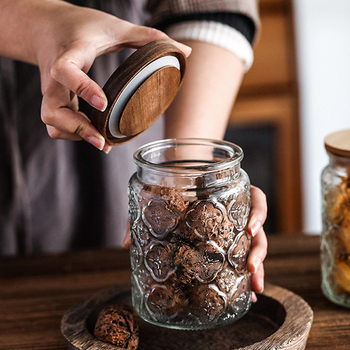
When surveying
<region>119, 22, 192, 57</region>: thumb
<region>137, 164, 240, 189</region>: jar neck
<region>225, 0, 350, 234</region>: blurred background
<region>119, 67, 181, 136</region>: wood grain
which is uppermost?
<region>119, 22, 192, 57</region>: thumb

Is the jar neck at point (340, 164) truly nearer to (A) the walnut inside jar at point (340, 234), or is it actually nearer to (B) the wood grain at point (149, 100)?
(A) the walnut inside jar at point (340, 234)

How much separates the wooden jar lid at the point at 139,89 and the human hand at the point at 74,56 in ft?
0.05

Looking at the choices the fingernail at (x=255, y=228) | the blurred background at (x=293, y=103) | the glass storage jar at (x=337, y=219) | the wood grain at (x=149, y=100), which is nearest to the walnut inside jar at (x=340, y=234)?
the glass storage jar at (x=337, y=219)

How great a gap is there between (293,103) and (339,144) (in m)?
1.49

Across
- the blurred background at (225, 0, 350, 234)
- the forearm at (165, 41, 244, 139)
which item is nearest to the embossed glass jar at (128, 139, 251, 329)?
the forearm at (165, 41, 244, 139)

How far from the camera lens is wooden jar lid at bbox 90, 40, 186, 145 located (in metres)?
0.47

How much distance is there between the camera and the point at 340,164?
0.60 m

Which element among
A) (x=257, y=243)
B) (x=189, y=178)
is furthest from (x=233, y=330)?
(x=189, y=178)

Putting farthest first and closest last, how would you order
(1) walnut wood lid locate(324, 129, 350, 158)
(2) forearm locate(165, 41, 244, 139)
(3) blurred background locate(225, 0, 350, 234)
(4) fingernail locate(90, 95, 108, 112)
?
(3) blurred background locate(225, 0, 350, 234) < (2) forearm locate(165, 41, 244, 139) < (1) walnut wood lid locate(324, 129, 350, 158) < (4) fingernail locate(90, 95, 108, 112)

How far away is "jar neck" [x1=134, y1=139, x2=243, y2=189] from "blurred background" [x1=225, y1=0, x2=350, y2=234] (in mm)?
1480

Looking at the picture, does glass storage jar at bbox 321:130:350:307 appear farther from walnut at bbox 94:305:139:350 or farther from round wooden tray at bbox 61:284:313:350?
walnut at bbox 94:305:139:350

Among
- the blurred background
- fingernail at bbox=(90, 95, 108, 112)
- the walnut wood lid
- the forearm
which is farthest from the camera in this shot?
the blurred background

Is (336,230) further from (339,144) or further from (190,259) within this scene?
(190,259)

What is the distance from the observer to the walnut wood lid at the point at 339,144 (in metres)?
0.58
